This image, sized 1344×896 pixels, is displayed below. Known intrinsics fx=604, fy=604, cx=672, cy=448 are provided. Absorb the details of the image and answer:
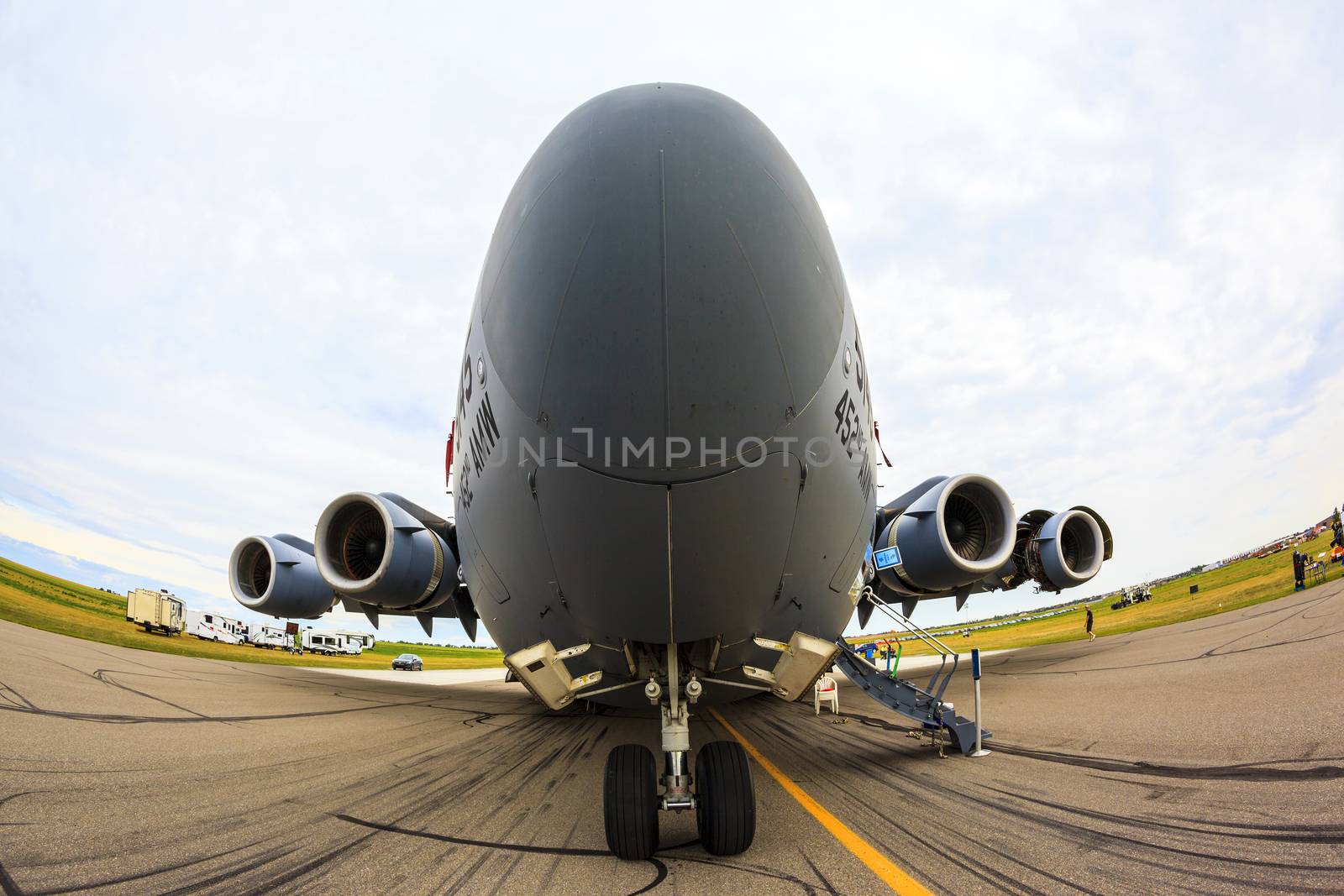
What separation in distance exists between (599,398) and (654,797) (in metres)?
2.28

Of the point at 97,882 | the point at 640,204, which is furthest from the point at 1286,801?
the point at 97,882

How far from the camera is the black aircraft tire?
10.9 feet

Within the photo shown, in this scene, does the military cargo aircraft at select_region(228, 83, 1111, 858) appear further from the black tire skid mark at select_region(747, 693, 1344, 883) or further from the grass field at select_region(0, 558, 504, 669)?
the grass field at select_region(0, 558, 504, 669)

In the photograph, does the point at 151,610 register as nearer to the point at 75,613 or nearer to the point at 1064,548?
the point at 75,613

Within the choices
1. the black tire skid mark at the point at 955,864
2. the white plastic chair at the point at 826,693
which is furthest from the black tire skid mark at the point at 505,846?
the white plastic chair at the point at 826,693

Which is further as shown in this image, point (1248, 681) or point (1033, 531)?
point (1033, 531)

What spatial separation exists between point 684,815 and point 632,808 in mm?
1340

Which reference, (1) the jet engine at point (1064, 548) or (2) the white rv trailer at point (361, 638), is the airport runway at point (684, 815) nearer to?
(1) the jet engine at point (1064, 548)

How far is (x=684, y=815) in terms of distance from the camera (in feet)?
14.4

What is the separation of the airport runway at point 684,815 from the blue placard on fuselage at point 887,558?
1.95 meters

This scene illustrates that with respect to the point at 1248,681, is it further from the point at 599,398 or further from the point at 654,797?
the point at 599,398

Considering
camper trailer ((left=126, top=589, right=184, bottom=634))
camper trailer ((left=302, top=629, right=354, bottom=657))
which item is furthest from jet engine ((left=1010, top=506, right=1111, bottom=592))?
camper trailer ((left=302, top=629, right=354, bottom=657))

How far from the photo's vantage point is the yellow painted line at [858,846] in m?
2.83

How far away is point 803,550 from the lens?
342 cm
